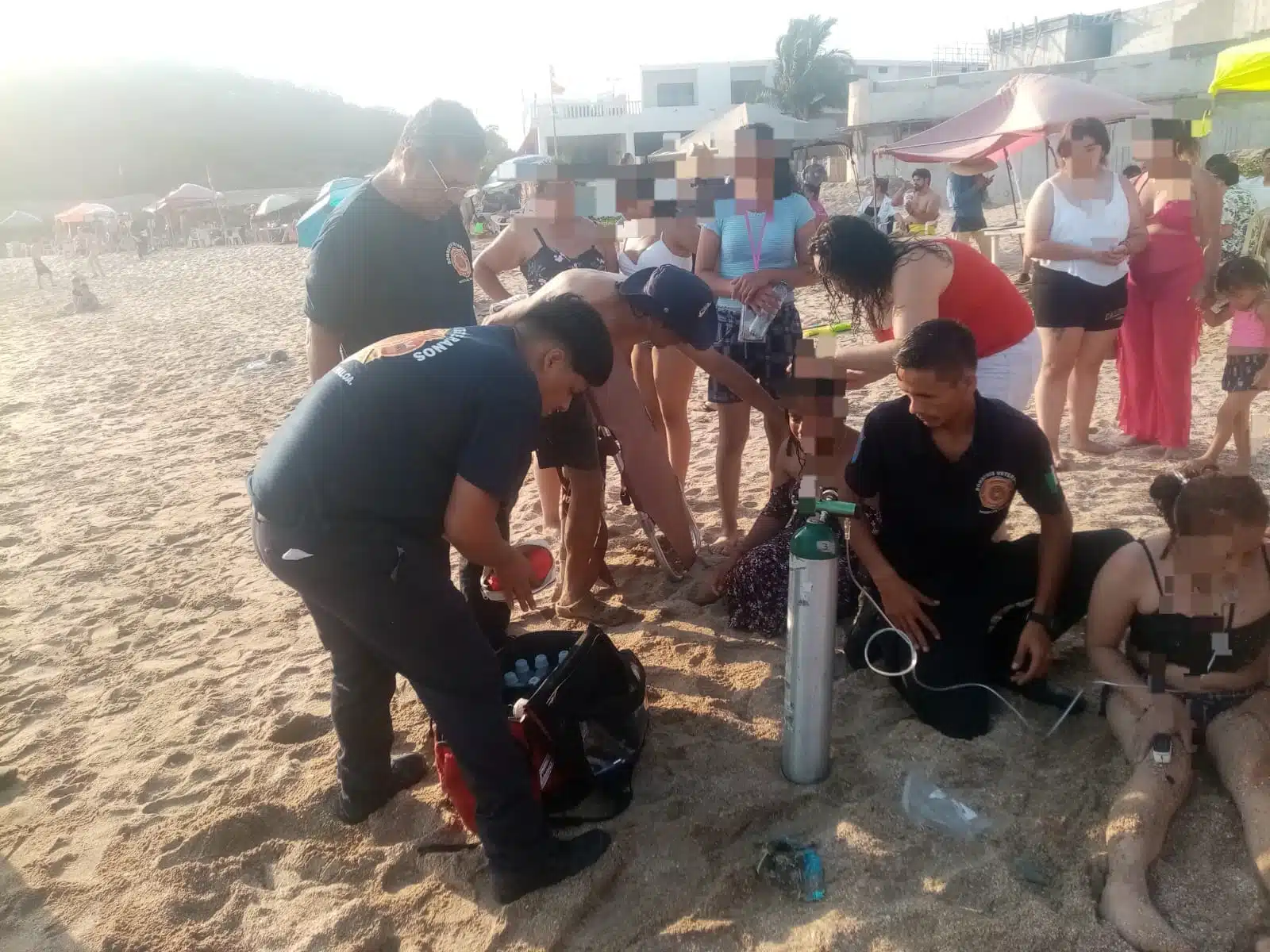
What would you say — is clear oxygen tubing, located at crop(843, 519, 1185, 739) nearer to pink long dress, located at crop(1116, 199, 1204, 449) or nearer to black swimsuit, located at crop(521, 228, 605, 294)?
black swimsuit, located at crop(521, 228, 605, 294)

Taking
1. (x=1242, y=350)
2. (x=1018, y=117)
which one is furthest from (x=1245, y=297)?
(x=1018, y=117)

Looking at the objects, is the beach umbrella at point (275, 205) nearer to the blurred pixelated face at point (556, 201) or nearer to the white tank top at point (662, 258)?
the white tank top at point (662, 258)

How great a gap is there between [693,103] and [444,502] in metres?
48.7

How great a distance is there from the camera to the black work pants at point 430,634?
1985 mm

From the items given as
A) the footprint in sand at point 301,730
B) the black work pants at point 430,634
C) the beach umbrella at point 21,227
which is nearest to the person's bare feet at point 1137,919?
the black work pants at point 430,634

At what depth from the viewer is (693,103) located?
46469 mm

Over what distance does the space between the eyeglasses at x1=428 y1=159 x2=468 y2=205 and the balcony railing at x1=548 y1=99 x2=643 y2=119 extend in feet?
140

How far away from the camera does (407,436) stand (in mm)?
1916

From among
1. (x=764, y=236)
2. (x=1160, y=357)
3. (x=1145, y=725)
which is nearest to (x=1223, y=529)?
(x=1145, y=725)

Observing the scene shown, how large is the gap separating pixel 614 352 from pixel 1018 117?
995 centimetres

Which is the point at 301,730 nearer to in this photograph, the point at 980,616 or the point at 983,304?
the point at 980,616

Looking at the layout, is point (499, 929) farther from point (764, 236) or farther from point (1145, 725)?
point (764, 236)

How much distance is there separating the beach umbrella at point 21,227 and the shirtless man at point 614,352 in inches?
1693

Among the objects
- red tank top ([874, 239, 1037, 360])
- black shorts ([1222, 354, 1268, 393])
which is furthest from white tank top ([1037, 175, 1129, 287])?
red tank top ([874, 239, 1037, 360])
